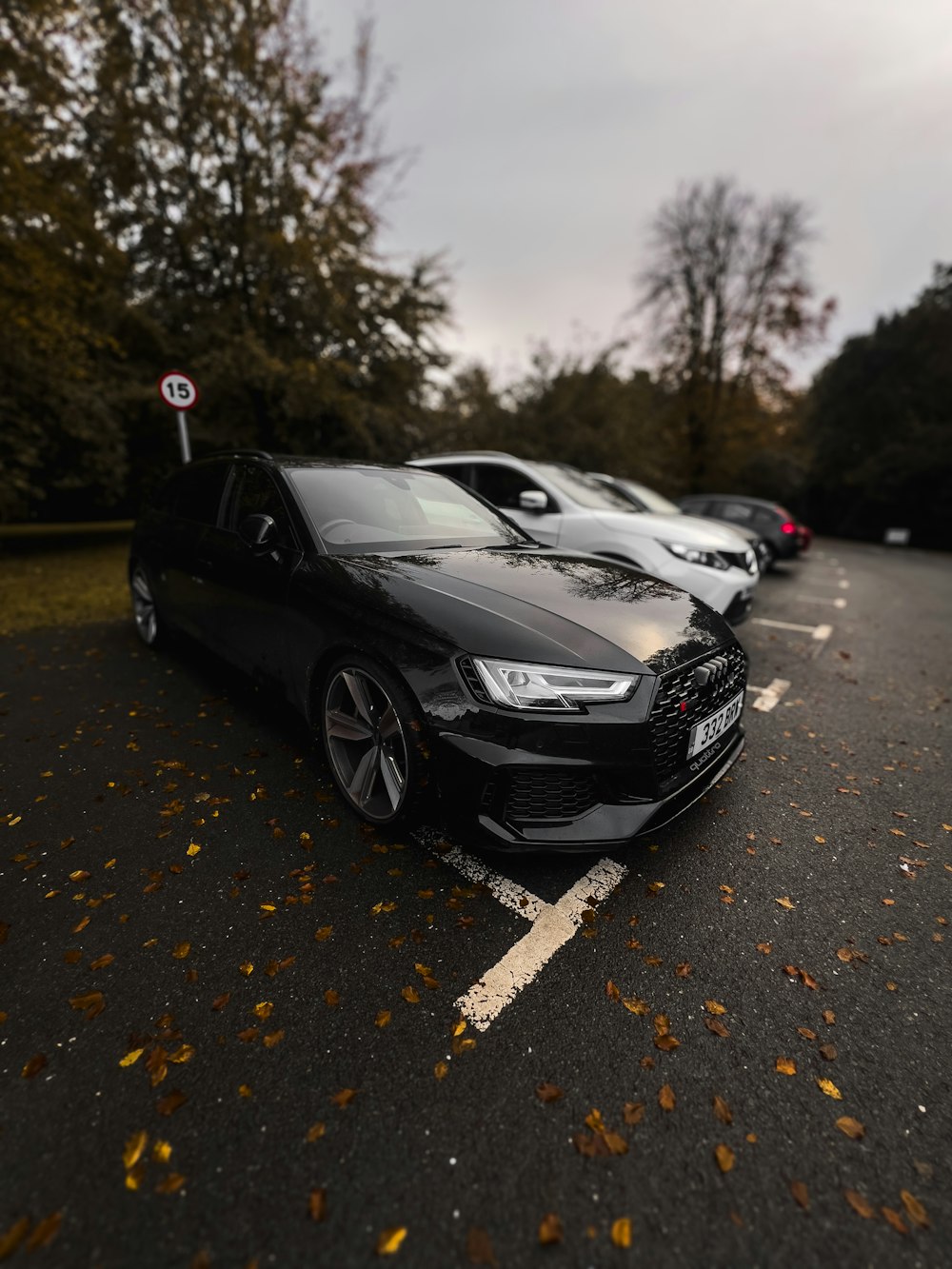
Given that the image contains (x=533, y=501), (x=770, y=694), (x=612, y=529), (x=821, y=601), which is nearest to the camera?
(x=770, y=694)

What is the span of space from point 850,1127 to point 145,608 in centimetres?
547

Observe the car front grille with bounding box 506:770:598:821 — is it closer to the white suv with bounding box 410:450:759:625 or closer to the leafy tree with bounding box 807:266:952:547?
the white suv with bounding box 410:450:759:625

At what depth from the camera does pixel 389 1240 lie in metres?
1.25

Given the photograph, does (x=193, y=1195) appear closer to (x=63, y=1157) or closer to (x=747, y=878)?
(x=63, y=1157)

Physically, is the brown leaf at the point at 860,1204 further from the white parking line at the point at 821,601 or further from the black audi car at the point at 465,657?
the white parking line at the point at 821,601

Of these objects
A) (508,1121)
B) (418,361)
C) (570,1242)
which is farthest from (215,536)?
(418,361)

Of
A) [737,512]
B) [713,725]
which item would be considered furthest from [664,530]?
[737,512]

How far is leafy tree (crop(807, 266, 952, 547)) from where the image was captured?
83.3 feet

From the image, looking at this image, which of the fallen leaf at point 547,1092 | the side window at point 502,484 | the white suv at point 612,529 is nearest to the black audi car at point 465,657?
the fallen leaf at point 547,1092

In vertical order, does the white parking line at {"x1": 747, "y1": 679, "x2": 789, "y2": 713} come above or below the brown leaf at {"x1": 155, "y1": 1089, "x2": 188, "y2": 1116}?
above

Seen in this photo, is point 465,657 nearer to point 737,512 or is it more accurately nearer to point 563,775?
point 563,775

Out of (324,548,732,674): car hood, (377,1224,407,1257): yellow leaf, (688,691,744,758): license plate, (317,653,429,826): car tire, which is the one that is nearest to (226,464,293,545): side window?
(324,548,732,674): car hood

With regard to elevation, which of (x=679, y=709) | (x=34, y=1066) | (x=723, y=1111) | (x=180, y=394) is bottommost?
(x=34, y=1066)

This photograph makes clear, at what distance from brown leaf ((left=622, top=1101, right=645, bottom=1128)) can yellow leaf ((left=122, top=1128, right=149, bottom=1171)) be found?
47.7 inches
